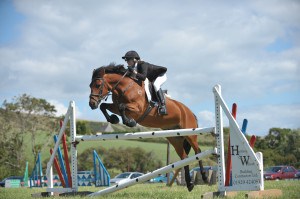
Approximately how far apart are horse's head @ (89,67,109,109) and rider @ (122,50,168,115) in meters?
0.55

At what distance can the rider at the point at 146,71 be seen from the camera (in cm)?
695

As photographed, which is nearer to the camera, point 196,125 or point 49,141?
point 196,125

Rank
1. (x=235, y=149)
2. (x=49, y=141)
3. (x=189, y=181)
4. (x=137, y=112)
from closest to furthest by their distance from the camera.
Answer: (x=235, y=149) → (x=137, y=112) → (x=189, y=181) → (x=49, y=141)

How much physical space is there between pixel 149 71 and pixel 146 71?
29 cm

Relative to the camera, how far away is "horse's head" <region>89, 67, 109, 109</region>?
20.5ft

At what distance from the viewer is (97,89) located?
21.0 feet

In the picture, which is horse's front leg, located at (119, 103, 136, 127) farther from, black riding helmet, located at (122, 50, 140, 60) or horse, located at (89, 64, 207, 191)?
black riding helmet, located at (122, 50, 140, 60)

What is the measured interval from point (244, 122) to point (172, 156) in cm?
2520

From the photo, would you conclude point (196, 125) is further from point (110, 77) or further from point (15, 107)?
point (15, 107)

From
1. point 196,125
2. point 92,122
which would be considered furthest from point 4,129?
point 196,125

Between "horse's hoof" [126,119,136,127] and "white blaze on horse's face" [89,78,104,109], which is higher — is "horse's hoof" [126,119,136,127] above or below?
below

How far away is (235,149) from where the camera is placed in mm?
5609

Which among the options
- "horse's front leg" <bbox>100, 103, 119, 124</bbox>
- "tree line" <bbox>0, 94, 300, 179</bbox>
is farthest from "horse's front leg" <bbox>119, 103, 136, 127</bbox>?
"tree line" <bbox>0, 94, 300, 179</bbox>

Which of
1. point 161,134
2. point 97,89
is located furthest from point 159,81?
point 161,134
